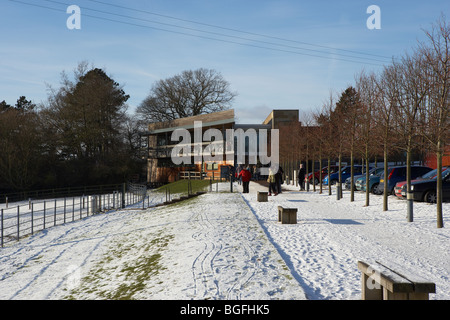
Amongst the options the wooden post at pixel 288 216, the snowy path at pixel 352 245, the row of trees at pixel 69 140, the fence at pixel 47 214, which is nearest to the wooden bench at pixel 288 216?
the wooden post at pixel 288 216

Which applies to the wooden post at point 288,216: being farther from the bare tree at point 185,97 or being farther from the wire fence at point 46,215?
the bare tree at point 185,97

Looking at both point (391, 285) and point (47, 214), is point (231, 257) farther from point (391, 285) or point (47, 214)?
point (47, 214)

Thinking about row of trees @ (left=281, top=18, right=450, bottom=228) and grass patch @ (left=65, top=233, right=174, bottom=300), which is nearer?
grass patch @ (left=65, top=233, right=174, bottom=300)

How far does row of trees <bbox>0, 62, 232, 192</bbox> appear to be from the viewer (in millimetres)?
Result: 45000

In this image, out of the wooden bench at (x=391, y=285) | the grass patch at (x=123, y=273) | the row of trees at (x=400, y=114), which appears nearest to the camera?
the wooden bench at (x=391, y=285)

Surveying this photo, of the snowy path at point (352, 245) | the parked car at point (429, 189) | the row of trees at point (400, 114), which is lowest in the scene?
the snowy path at point (352, 245)

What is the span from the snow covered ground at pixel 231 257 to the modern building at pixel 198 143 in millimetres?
34571

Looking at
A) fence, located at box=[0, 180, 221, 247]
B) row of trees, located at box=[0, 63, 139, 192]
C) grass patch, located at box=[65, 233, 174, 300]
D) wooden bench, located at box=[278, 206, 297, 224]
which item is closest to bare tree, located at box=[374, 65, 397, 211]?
wooden bench, located at box=[278, 206, 297, 224]

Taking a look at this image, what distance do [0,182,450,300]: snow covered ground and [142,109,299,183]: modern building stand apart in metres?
34.6

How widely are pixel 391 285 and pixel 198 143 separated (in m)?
51.0

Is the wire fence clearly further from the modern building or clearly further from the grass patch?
the modern building

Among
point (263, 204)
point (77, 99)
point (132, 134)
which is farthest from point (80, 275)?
point (132, 134)

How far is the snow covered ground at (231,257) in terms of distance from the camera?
22.2ft

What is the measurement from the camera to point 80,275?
9.67m
